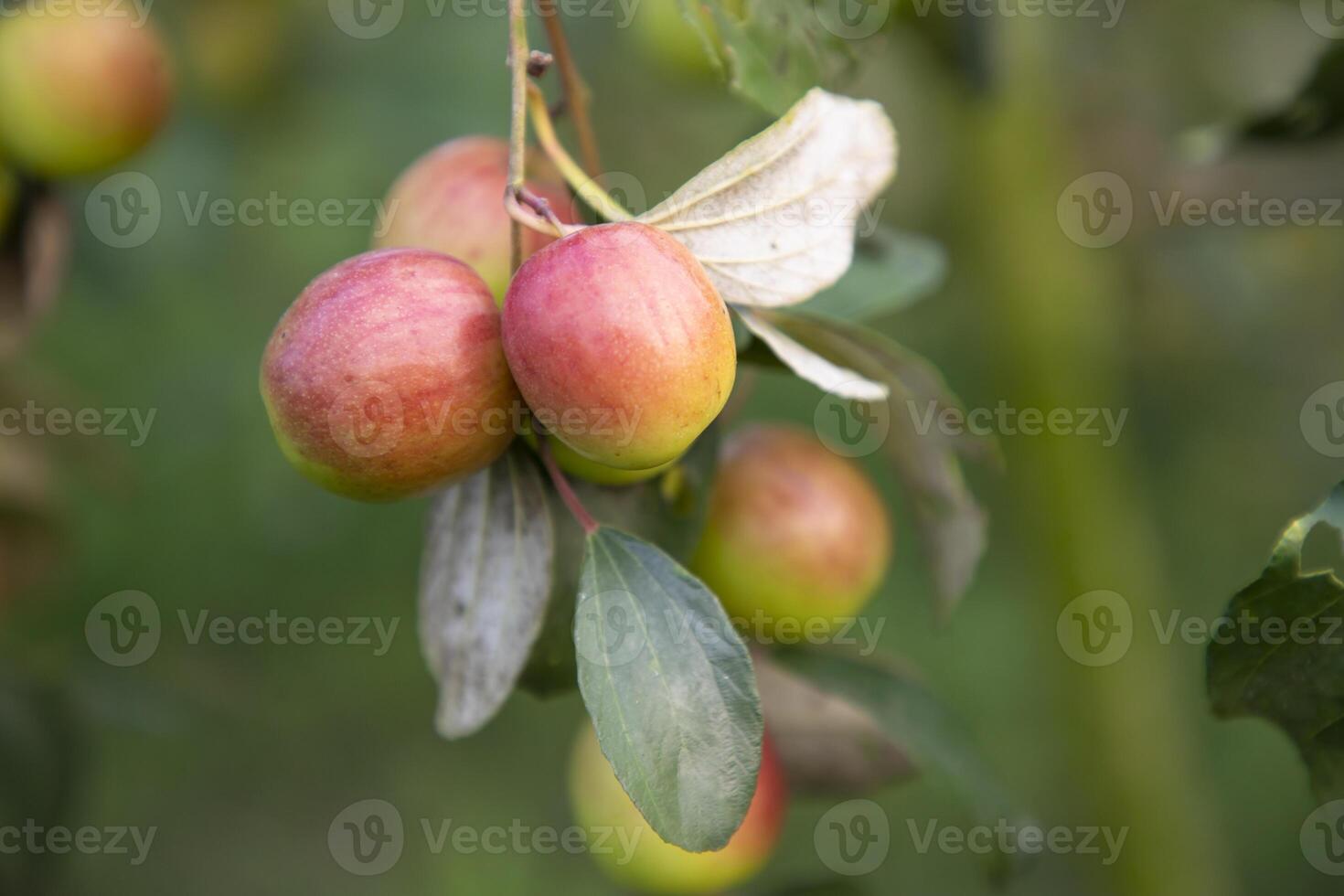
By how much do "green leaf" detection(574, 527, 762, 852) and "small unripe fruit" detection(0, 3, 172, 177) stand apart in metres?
0.66

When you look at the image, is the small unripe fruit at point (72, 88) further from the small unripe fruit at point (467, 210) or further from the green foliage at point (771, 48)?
the green foliage at point (771, 48)

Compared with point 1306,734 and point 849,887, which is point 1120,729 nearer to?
point 849,887

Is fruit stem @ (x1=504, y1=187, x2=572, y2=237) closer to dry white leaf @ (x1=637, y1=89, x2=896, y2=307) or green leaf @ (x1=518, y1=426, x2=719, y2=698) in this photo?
dry white leaf @ (x1=637, y1=89, x2=896, y2=307)

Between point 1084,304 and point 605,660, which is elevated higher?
point 605,660

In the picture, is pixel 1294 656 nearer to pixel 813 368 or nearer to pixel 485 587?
pixel 813 368

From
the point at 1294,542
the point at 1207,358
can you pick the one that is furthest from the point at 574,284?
the point at 1207,358

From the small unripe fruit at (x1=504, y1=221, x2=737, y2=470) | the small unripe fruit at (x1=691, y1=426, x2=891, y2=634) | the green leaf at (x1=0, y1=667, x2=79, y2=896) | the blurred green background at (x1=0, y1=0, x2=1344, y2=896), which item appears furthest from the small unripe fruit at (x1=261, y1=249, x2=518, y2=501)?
the green leaf at (x1=0, y1=667, x2=79, y2=896)

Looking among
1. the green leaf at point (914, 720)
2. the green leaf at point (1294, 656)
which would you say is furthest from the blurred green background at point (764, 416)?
the green leaf at point (1294, 656)

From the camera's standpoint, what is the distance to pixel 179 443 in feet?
4.91

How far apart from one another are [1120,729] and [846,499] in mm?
849

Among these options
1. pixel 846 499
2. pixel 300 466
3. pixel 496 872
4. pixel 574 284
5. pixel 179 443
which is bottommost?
pixel 496 872

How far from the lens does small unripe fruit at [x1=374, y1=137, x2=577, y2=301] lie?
744mm

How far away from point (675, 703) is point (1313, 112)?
2.53 feet

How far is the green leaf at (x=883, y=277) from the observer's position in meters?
0.95
